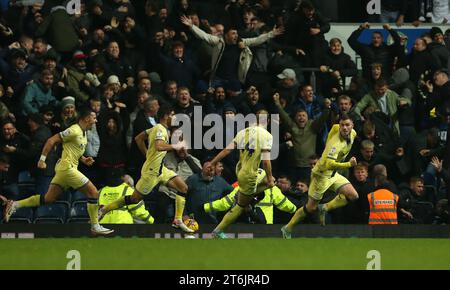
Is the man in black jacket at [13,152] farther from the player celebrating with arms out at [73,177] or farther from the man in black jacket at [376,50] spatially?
the man in black jacket at [376,50]

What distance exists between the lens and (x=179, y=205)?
837 inches

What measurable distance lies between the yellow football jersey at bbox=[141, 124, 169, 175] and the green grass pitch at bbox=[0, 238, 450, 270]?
1293 mm

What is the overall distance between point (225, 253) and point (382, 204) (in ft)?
16.2

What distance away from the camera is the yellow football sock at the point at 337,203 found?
21656 mm

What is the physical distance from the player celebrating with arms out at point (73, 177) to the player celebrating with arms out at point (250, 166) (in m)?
2.02

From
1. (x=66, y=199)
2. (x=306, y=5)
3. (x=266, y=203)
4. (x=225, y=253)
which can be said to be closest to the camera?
(x=225, y=253)

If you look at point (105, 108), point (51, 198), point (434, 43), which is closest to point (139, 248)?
point (51, 198)

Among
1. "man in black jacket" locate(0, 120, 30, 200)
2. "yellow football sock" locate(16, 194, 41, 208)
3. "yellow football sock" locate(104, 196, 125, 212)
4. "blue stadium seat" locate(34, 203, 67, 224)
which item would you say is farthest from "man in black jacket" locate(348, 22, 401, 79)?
"yellow football sock" locate(16, 194, 41, 208)

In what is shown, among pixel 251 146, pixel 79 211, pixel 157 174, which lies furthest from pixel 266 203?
pixel 79 211

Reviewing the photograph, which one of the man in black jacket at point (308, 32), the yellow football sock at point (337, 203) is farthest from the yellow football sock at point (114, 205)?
the man in black jacket at point (308, 32)

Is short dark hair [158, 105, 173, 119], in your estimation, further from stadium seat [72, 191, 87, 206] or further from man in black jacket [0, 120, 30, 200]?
man in black jacket [0, 120, 30, 200]

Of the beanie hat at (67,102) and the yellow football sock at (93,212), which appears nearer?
the yellow football sock at (93,212)

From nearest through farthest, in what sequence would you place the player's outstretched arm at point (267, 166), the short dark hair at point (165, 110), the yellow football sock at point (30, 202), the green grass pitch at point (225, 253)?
the green grass pitch at point (225, 253) < the player's outstretched arm at point (267, 166) < the short dark hair at point (165, 110) < the yellow football sock at point (30, 202)

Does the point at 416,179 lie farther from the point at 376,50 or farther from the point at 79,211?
the point at 79,211
